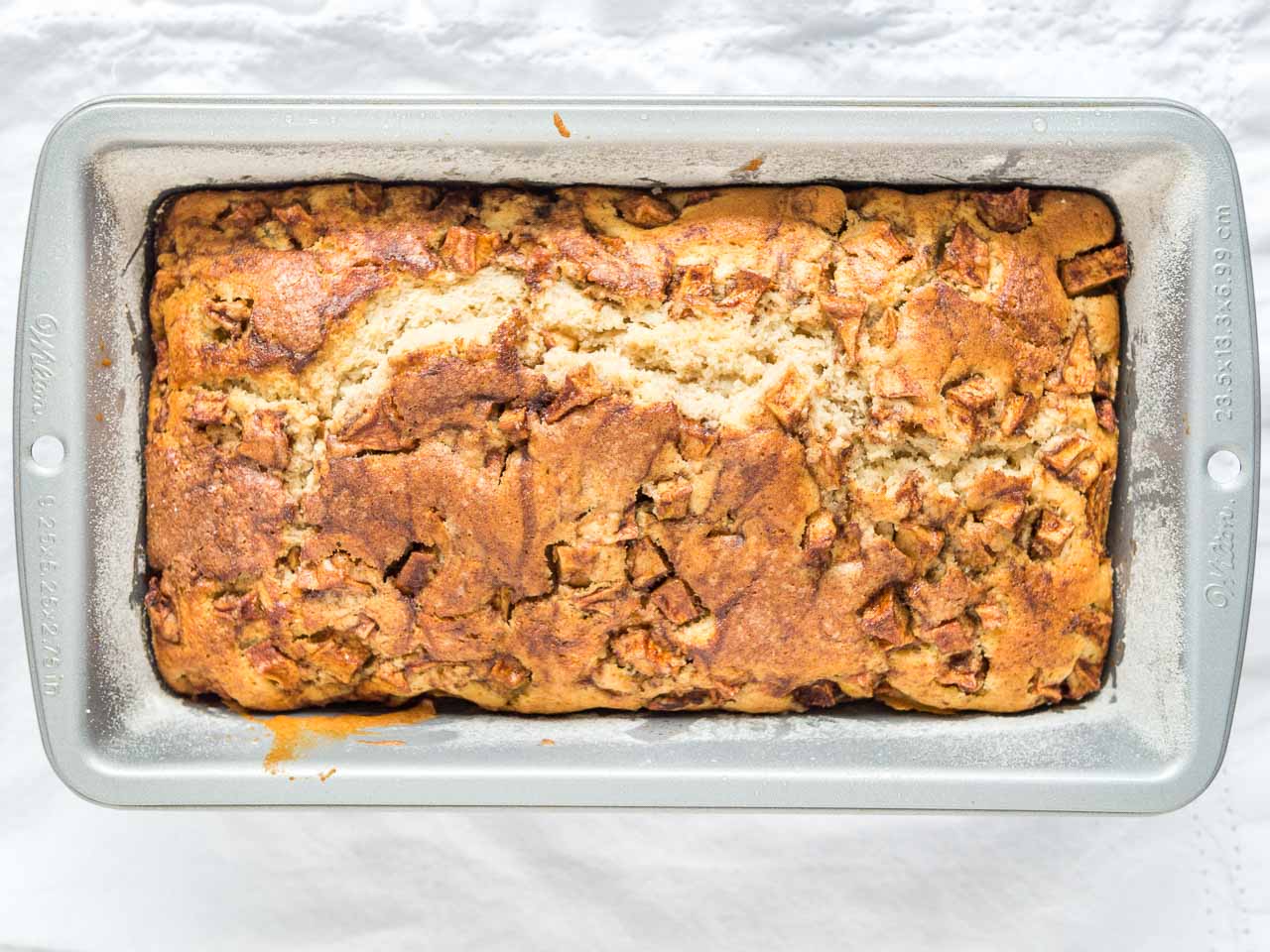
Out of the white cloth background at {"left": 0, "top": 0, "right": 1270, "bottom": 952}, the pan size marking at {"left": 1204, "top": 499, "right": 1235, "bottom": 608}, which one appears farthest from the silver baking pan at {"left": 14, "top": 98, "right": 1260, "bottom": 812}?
the white cloth background at {"left": 0, "top": 0, "right": 1270, "bottom": 952}

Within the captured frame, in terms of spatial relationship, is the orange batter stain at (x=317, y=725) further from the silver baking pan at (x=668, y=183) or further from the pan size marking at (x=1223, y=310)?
the pan size marking at (x=1223, y=310)

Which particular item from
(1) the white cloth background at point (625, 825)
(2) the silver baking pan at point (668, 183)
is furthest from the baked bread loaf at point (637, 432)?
(1) the white cloth background at point (625, 825)

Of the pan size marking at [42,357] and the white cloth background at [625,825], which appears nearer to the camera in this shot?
the pan size marking at [42,357]

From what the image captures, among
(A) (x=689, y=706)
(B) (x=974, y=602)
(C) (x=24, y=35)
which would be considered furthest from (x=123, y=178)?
(B) (x=974, y=602)

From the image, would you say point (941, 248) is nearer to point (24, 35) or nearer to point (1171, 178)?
point (1171, 178)

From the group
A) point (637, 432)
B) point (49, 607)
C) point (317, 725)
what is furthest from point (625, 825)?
point (49, 607)

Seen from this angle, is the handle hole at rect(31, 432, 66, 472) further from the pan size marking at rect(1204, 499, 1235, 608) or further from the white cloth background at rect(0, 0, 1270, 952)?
the pan size marking at rect(1204, 499, 1235, 608)

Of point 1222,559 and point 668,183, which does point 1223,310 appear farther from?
point 668,183
